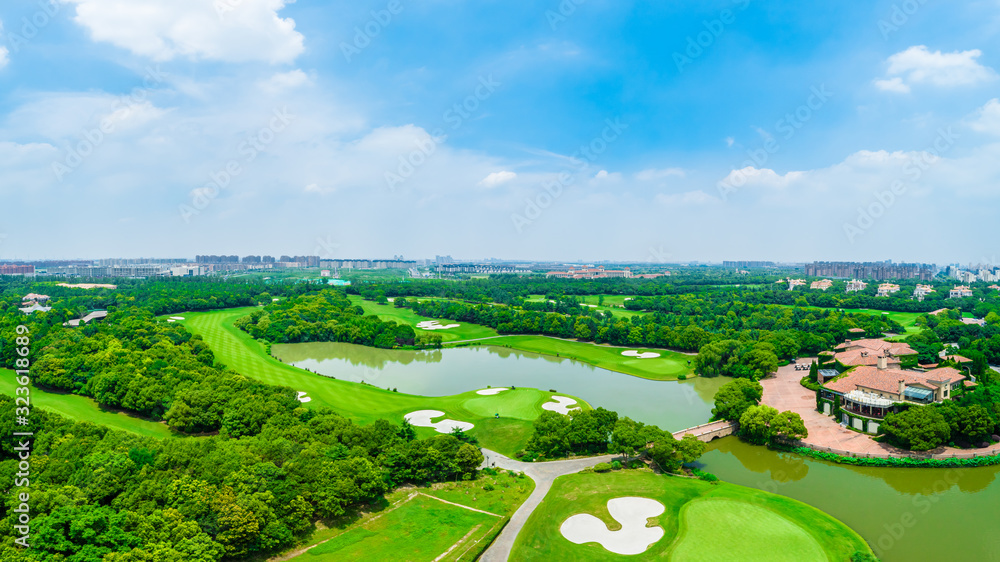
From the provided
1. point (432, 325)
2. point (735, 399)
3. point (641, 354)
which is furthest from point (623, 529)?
point (432, 325)

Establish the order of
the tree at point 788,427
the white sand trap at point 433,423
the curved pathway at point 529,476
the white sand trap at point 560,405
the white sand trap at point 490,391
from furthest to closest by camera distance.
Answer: the white sand trap at point 490,391 < the white sand trap at point 560,405 < the white sand trap at point 433,423 < the tree at point 788,427 < the curved pathway at point 529,476

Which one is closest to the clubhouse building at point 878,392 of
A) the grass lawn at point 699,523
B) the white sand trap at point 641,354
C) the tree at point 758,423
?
the tree at point 758,423

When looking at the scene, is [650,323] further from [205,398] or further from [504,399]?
[205,398]

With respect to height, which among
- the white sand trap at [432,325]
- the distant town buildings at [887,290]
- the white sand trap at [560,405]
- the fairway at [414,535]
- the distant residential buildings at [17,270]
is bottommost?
the white sand trap at [560,405]

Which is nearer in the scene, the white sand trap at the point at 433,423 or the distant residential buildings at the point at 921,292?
the white sand trap at the point at 433,423

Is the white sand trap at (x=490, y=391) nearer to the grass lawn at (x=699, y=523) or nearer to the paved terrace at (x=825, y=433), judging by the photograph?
the grass lawn at (x=699, y=523)

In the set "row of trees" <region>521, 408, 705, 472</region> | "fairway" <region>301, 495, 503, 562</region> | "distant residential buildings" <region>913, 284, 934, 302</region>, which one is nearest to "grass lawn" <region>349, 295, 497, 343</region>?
"row of trees" <region>521, 408, 705, 472</region>

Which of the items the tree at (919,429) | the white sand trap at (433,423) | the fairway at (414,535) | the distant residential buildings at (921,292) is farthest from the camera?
the distant residential buildings at (921,292)
